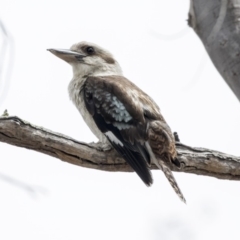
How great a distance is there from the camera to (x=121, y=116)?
466 cm

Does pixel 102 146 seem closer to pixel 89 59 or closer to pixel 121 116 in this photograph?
pixel 121 116

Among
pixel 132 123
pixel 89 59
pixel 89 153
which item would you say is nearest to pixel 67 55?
pixel 89 59

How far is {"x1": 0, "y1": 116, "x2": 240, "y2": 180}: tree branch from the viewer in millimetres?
3779

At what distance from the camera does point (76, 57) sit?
554 centimetres

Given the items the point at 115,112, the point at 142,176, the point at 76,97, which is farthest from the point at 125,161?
the point at 76,97

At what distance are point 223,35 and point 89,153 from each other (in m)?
1.75

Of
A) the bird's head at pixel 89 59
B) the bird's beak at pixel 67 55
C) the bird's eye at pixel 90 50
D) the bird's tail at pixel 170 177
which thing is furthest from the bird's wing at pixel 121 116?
the bird's eye at pixel 90 50

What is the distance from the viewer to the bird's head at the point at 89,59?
214 inches

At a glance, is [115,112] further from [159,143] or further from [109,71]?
[109,71]

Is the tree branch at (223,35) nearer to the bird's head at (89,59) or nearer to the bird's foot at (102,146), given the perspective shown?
the bird's foot at (102,146)

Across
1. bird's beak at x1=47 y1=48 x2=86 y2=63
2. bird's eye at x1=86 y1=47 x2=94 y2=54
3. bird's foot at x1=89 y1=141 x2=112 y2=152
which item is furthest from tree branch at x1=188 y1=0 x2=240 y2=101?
bird's eye at x1=86 y1=47 x2=94 y2=54

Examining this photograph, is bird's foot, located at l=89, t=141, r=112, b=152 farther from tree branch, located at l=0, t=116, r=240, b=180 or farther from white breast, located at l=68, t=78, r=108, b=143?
white breast, located at l=68, t=78, r=108, b=143

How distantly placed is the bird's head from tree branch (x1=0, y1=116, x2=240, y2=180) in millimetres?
1290

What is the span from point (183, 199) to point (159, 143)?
402 millimetres
